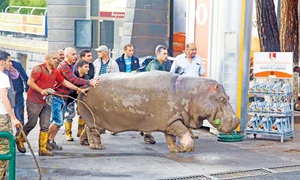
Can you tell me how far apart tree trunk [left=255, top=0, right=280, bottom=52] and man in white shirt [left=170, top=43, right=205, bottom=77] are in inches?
168

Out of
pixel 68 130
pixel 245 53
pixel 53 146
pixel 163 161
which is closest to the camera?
pixel 163 161

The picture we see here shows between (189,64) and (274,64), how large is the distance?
1.52 meters

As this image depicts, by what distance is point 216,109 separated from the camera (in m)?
11.1

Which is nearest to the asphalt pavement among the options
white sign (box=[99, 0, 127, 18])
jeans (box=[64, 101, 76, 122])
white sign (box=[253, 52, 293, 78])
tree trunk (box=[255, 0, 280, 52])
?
jeans (box=[64, 101, 76, 122])

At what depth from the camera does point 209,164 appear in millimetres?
10641

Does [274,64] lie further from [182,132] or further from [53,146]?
[53,146]

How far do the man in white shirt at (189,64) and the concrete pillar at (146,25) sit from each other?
7.99m

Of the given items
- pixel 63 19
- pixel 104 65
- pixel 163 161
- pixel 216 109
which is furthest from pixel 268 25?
pixel 63 19

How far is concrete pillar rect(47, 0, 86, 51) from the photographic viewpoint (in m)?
23.7

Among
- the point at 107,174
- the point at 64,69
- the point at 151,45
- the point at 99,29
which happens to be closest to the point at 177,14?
the point at 151,45

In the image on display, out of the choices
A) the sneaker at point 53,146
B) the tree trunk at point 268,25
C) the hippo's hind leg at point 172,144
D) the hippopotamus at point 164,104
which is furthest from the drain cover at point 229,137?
the tree trunk at point 268,25

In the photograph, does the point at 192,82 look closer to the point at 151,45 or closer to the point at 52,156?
the point at 52,156

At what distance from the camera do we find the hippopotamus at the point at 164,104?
1105 cm

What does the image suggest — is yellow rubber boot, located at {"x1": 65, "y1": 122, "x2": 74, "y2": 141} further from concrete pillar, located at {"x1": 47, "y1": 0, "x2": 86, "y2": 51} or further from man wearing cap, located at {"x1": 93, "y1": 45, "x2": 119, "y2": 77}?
concrete pillar, located at {"x1": 47, "y1": 0, "x2": 86, "y2": 51}
